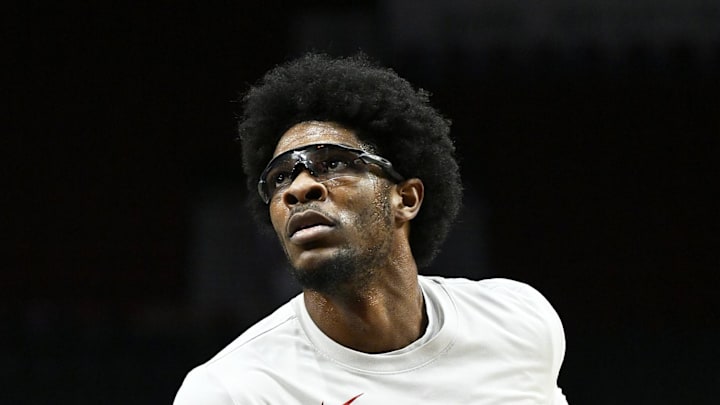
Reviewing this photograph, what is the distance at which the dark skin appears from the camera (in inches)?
79.4

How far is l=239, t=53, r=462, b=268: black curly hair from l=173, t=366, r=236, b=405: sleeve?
59 centimetres

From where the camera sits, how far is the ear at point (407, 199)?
7.27 feet

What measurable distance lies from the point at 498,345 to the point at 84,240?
15.0ft

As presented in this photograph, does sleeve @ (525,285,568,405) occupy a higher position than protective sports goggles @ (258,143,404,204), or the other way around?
protective sports goggles @ (258,143,404,204)

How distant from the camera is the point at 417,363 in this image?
2.12 meters

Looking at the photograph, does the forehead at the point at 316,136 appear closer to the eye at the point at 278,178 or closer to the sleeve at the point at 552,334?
the eye at the point at 278,178

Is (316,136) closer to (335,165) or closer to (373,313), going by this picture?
(335,165)

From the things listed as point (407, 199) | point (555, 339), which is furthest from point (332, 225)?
point (555, 339)

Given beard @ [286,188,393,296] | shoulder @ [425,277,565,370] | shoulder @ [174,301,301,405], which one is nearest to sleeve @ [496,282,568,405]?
shoulder @ [425,277,565,370]

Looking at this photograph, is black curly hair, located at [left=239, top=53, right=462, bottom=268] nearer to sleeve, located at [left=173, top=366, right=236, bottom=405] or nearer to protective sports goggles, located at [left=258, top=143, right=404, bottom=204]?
protective sports goggles, located at [left=258, top=143, right=404, bottom=204]

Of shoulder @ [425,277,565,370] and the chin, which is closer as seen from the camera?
the chin

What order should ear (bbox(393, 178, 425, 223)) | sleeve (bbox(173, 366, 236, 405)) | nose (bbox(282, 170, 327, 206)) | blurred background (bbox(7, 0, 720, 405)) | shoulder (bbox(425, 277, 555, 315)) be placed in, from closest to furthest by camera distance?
1. sleeve (bbox(173, 366, 236, 405))
2. nose (bbox(282, 170, 327, 206))
3. ear (bbox(393, 178, 425, 223))
4. shoulder (bbox(425, 277, 555, 315))
5. blurred background (bbox(7, 0, 720, 405))

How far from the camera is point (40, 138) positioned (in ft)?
21.5

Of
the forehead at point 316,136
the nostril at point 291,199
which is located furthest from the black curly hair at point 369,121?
the nostril at point 291,199
